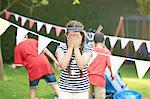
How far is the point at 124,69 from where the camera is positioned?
1396 centimetres

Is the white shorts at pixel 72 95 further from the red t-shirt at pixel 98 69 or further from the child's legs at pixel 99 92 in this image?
the child's legs at pixel 99 92

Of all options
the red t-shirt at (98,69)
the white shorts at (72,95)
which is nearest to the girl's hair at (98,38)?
the red t-shirt at (98,69)

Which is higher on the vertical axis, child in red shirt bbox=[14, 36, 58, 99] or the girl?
the girl

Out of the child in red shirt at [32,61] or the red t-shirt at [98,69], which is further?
the child in red shirt at [32,61]

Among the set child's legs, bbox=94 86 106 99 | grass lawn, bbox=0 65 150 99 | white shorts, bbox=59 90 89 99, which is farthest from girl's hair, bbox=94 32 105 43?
white shorts, bbox=59 90 89 99

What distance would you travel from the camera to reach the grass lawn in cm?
878

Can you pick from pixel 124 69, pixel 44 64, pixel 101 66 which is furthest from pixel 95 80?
pixel 124 69

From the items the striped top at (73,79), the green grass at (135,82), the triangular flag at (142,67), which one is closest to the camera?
the striped top at (73,79)

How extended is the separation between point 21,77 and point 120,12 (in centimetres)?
544

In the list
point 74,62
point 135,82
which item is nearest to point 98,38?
point 74,62

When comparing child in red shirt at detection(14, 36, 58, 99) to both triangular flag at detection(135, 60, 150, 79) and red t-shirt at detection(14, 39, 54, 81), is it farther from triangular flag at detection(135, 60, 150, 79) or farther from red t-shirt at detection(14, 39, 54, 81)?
triangular flag at detection(135, 60, 150, 79)

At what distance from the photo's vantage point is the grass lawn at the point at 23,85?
8.78 m

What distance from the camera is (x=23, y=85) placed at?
9914mm

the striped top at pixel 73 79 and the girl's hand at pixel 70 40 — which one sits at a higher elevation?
the girl's hand at pixel 70 40
